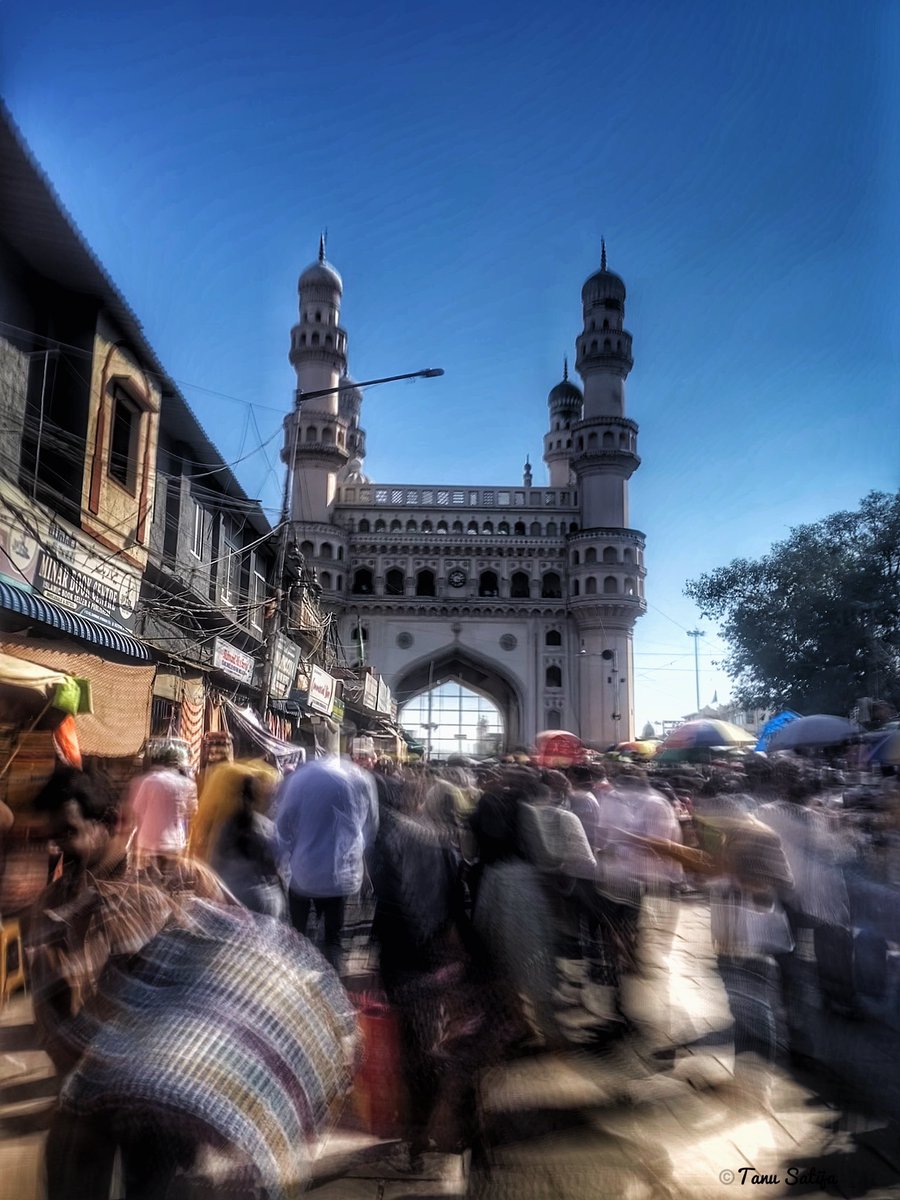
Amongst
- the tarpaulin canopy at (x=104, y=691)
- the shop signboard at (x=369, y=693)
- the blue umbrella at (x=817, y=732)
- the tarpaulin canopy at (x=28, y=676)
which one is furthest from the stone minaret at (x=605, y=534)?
the tarpaulin canopy at (x=28, y=676)

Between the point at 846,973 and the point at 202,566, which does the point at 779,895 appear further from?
the point at 202,566

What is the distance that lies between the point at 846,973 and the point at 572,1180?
247cm

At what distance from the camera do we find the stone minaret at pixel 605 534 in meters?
40.7

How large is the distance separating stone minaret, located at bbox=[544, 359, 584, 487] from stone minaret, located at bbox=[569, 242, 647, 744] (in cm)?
1250

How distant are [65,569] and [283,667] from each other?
4928mm

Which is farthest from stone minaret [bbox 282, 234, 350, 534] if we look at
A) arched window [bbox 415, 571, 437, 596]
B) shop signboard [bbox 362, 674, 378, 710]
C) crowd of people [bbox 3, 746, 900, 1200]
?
crowd of people [bbox 3, 746, 900, 1200]

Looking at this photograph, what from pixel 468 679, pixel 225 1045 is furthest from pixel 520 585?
pixel 225 1045

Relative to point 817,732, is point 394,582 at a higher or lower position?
higher

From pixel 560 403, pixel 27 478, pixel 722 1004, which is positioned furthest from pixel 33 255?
pixel 560 403

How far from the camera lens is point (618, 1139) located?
11.4 ft

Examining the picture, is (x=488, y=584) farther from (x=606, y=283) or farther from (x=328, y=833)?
(x=328, y=833)

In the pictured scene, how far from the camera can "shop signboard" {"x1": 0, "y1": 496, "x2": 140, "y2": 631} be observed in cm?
779

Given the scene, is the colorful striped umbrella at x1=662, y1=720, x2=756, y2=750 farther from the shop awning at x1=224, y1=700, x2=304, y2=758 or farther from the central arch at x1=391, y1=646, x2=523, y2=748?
the central arch at x1=391, y1=646, x2=523, y2=748

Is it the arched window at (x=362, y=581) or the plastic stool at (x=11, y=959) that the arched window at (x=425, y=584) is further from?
the plastic stool at (x=11, y=959)
